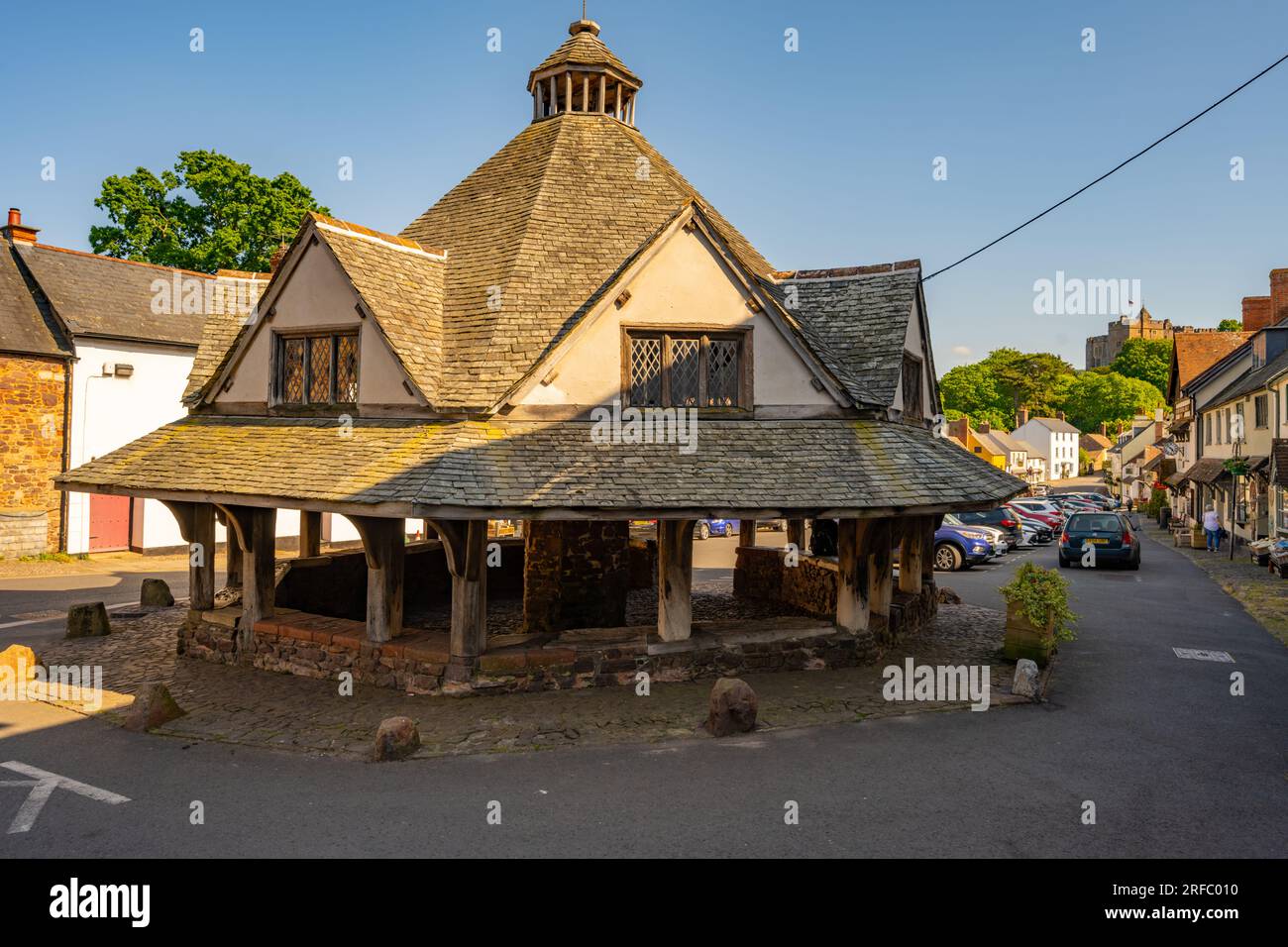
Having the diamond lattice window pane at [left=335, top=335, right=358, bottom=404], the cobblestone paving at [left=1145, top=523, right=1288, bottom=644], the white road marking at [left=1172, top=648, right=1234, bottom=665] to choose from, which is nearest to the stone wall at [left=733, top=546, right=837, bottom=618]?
the white road marking at [left=1172, top=648, right=1234, bottom=665]

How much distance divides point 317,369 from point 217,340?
3450 millimetres

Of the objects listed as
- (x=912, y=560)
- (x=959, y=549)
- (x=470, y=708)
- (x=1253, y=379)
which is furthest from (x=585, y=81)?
(x=1253, y=379)

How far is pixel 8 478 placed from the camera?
2411 centimetres

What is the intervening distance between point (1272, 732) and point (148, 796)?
1242cm

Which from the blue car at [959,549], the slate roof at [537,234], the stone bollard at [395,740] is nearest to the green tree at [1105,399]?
the blue car at [959,549]

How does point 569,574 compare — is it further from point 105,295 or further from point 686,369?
point 105,295

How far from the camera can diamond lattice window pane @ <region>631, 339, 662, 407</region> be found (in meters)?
12.0

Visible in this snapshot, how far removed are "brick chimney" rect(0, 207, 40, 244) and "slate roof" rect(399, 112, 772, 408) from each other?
789 inches

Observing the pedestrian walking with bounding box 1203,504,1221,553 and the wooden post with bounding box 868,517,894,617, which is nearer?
the wooden post with bounding box 868,517,894,617

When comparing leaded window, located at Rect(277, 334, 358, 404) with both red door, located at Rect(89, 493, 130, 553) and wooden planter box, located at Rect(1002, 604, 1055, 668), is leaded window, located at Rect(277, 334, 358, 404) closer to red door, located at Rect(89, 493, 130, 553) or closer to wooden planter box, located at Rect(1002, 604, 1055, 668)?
wooden planter box, located at Rect(1002, 604, 1055, 668)

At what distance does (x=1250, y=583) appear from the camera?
72.0 ft

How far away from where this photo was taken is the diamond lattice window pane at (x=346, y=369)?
12383mm
